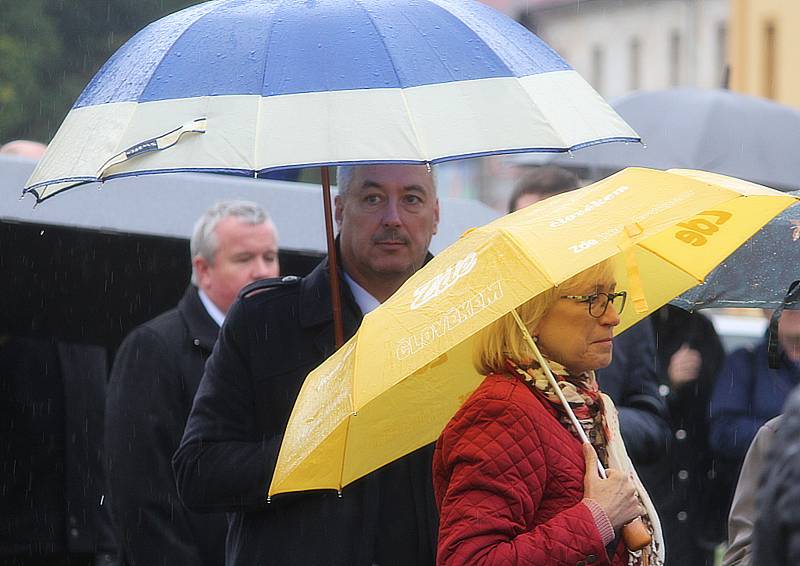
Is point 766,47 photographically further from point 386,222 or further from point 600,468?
point 600,468

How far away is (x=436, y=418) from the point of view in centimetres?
405

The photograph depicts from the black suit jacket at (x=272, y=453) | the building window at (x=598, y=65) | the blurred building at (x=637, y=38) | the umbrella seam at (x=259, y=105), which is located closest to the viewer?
the umbrella seam at (x=259, y=105)

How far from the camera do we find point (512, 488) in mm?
3514

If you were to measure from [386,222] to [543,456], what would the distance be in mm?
1171

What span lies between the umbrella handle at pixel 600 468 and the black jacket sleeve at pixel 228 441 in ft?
3.12

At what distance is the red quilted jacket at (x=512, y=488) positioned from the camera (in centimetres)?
349

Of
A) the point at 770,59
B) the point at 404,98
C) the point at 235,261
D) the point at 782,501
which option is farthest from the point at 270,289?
the point at 770,59

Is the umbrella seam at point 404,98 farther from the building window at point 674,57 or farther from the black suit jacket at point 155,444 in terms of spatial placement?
the building window at point 674,57

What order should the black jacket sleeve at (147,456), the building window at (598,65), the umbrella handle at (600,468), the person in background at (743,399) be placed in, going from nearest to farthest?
the umbrella handle at (600,468)
the black jacket sleeve at (147,456)
the person in background at (743,399)
the building window at (598,65)

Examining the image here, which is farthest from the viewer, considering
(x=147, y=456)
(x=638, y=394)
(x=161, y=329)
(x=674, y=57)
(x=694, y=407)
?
(x=674, y=57)

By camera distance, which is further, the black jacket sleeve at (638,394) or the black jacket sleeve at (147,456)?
the black jacket sleeve at (147,456)

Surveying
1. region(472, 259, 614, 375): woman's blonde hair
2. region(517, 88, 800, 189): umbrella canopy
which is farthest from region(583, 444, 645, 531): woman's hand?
region(517, 88, 800, 189): umbrella canopy

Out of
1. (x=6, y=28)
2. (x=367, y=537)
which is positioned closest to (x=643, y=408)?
(x=367, y=537)

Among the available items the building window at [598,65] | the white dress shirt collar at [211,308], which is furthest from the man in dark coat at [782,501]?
the building window at [598,65]
